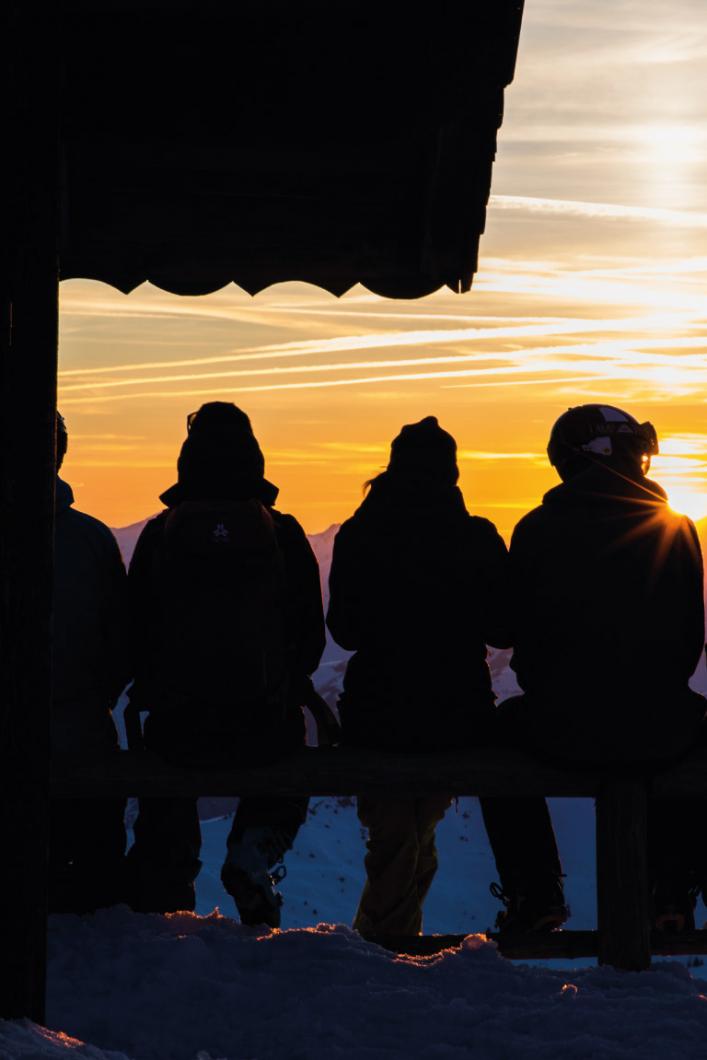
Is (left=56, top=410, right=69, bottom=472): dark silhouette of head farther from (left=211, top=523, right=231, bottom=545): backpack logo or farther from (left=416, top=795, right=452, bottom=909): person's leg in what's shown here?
(left=416, top=795, right=452, bottom=909): person's leg

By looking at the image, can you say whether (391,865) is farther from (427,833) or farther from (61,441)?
(61,441)

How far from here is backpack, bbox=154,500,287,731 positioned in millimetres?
5008

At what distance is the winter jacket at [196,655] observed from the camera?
5.06m

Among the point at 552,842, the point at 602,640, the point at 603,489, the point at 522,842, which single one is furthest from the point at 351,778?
the point at 603,489

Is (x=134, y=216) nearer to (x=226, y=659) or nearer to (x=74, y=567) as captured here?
(x=74, y=567)

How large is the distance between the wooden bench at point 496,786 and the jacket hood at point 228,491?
95 cm

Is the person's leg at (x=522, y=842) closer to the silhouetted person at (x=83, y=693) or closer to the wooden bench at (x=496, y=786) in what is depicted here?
the wooden bench at (x=496, y=786)

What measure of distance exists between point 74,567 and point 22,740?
1.35 metres

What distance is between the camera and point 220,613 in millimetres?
5020

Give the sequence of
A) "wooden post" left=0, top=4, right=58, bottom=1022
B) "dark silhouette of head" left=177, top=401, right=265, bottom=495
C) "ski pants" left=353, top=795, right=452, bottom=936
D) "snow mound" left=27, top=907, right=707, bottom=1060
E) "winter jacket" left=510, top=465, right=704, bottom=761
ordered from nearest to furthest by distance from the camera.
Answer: "wooden post" left=0, top=4, right=58, bottom=1022 < "snow mound" left=27, top=907, right=707, bottom=1060 < "winter jacket" left=510, top=465, right=704, bottom=761 < "dark silhouette of head" left=177, top=401, right=265, bottom=495 < "ski pants" left=353, top=795, right=452, bottom=936

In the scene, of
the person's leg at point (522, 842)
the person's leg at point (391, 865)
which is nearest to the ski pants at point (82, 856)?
the person's leg at point (391, 865)

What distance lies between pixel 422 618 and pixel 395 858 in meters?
0.93

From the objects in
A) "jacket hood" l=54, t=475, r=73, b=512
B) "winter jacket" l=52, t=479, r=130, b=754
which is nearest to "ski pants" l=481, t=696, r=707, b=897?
"winter jacket" l=52, t=479, r=130, b=754

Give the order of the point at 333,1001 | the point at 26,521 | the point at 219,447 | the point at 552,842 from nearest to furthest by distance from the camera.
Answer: the point at 26,521, the point at 333,1001, the point at 219,447, the point at 552,842
